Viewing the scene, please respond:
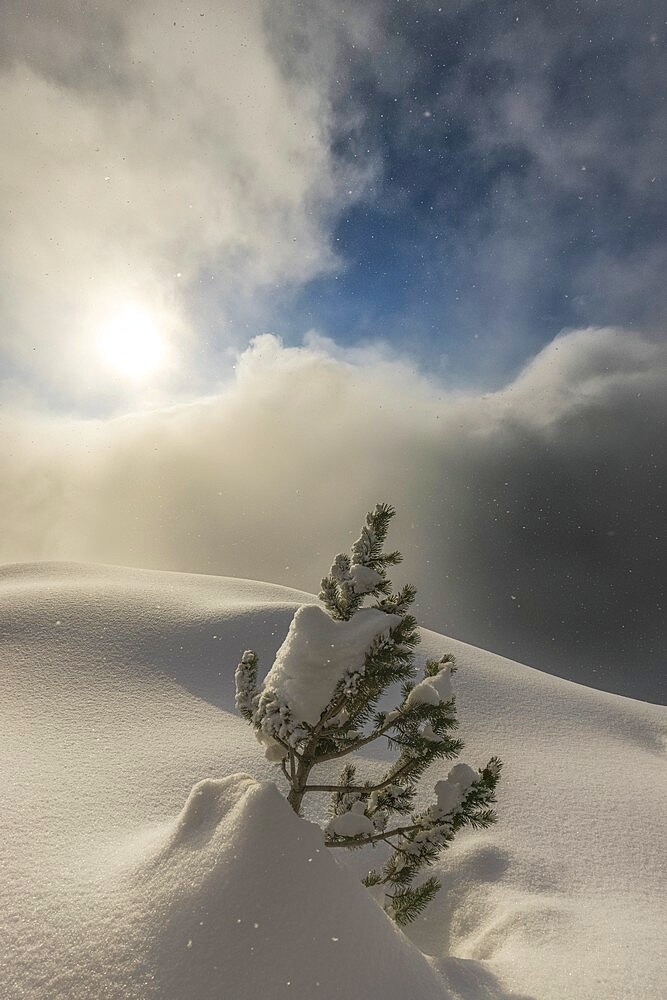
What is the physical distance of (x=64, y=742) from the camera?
10.1m

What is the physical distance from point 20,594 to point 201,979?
17.4 meters

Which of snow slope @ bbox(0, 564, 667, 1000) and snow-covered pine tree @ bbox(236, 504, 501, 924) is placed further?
snow-covered pine tree @ bbox(236, 504, 501, 924)

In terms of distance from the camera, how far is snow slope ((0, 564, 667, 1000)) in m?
4.30

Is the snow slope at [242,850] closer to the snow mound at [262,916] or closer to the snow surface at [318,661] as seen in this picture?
the snow mound at [262,916]

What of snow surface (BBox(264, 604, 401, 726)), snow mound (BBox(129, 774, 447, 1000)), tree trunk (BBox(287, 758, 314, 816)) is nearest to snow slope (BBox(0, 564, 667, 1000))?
snow mound (BBox(129, 774, 447, 1000))

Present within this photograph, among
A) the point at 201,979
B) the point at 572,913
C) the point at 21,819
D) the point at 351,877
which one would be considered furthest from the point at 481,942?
the point at 21,819

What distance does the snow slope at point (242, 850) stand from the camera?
4.30 m

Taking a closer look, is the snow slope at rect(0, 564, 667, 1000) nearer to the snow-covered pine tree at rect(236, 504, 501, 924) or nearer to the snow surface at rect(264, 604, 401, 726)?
the snow-covered pine tree at rect(236, 504, 501, 924)

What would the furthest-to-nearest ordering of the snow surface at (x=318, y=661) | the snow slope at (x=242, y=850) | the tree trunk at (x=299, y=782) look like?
the tree trunk at (x=299, y=782) → the snow surface at (x=318, y=661) → the snow slope at (x=242, y=850)

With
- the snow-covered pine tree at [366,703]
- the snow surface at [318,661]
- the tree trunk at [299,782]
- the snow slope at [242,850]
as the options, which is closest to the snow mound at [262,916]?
the snow slope at [242,850]

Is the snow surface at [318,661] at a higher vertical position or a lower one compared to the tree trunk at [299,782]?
higher

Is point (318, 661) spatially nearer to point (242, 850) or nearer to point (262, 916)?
point (242, 850)

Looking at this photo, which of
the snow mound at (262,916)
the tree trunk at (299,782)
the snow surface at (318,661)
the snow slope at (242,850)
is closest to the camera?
the snow mound at (262,916)

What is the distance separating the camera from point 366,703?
5.32 m
